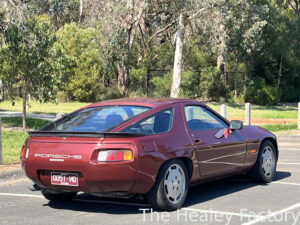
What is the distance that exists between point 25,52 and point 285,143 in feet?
29.5

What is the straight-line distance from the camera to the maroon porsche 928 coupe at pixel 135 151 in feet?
22.8

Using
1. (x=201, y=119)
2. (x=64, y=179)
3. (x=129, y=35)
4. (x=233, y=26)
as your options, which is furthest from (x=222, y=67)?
(x=64, y=179)

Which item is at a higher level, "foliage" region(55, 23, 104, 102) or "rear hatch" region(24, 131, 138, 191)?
"foliage" region(55, 23, 104, 102)

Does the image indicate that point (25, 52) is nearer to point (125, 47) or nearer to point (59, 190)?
point (59, 190)

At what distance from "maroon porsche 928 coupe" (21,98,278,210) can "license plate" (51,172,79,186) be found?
1 centimetres

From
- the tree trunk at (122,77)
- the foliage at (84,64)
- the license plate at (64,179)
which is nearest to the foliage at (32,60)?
the license plate at (64,179)

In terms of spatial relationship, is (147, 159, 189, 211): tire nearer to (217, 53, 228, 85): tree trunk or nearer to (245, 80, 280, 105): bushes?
(217, 53, 228, 85): tree trunk

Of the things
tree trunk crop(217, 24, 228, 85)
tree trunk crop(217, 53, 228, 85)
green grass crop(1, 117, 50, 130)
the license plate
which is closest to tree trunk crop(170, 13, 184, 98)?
tree trunk crop(217, 24, 228, 85)

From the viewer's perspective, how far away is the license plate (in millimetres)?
7094

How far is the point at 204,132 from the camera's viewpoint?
8281 mm

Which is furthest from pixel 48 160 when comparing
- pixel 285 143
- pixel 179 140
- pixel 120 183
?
pixel 285 143

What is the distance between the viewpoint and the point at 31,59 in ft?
64.2

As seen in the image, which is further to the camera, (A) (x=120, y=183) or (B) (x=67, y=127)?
(B) (x=67, y=127)

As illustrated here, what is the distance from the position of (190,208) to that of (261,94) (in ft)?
118
